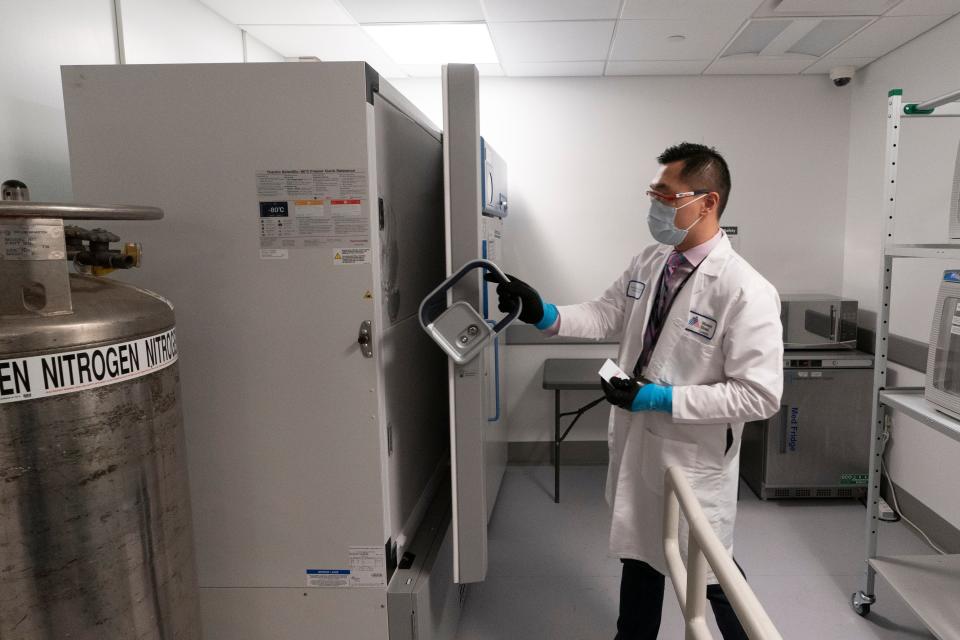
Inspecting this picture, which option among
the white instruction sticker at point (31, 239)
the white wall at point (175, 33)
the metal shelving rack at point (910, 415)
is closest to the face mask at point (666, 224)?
the metal shelving rack at point (910, 415)

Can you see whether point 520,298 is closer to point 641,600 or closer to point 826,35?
point 641,600

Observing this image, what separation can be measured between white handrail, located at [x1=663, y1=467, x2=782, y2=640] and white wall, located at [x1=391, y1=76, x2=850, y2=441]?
252 cm

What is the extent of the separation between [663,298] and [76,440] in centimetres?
149

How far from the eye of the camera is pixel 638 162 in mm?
3576

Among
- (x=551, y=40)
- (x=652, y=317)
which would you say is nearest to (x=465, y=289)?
(x=652, y=317)

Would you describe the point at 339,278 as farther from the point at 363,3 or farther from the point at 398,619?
the point at 363,3

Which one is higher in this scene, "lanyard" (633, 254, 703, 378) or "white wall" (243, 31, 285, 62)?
"white wall" (243, 31, 285, 62)

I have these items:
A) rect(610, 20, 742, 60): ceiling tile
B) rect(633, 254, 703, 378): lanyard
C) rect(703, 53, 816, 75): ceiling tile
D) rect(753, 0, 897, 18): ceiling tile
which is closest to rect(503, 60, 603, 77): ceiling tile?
rect(610, 20, 742, 60): ceiling tile

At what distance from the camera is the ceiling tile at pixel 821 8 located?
2.34m

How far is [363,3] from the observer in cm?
241

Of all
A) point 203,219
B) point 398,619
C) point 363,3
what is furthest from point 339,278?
point 363,3

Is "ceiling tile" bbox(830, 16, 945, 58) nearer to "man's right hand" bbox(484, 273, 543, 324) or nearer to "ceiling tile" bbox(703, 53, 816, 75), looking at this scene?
"ceiling tile" bbox(703, 53, 816, 75)

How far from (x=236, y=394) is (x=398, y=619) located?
2.48ft

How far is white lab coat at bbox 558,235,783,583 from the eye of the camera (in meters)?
1.56
